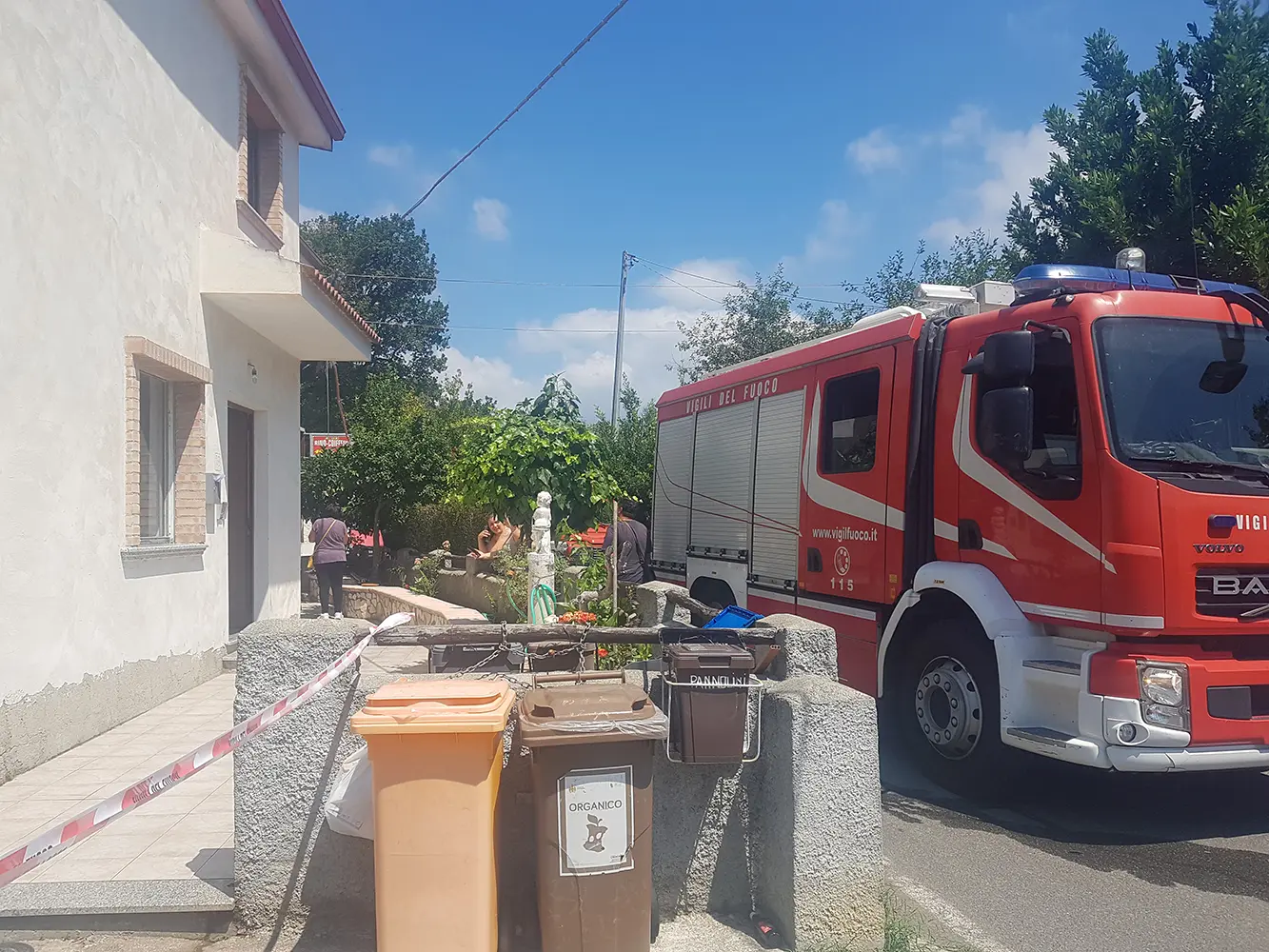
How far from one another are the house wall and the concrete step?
2.17 metres

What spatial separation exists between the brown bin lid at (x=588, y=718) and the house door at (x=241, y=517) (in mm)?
7961

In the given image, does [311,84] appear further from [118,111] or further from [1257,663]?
[1257,663]

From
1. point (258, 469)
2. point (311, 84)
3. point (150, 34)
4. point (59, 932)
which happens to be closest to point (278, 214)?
point (311, 84)

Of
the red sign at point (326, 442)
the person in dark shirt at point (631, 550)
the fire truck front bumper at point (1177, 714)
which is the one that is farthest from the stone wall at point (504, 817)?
the red sign at point (326, 442)

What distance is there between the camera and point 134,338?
7.26 meters

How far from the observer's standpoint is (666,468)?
36.2 feet

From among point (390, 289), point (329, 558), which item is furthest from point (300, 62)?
point (390, 289)

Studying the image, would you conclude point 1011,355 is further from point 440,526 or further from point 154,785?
point 440,526

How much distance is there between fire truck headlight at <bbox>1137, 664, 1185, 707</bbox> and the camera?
4.89 meters

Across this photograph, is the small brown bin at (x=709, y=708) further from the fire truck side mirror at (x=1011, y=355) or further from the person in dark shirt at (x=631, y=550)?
the person in dark shirt at (x=631, y=550)

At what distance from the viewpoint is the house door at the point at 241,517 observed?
1057 cm

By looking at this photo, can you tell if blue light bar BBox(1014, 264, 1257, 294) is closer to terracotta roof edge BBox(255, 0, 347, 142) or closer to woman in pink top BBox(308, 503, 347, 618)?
terracotta roof edge BBox(255, 0, 347, 142)

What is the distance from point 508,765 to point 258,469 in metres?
8.12

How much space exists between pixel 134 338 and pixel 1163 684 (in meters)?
7.15
